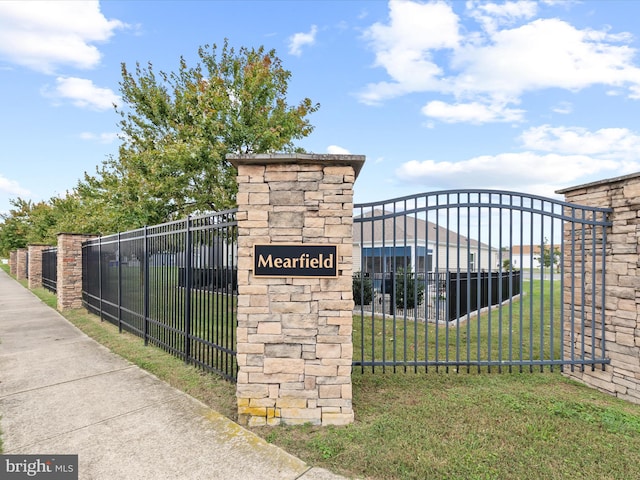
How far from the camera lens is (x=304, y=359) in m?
3.48

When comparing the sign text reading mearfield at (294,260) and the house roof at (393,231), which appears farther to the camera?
the house roof at (393,231)

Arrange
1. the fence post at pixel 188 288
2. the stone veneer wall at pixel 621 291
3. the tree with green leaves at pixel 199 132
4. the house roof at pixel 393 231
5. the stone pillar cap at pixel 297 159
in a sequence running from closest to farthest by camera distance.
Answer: the stone pillar cap at pixel 297 159 → the stone veneer wall at pixel 621 291 → the house roof at pixel 393 231 → the fence post at pixel 188 288 → the tree with green leaves at pixel 199 132

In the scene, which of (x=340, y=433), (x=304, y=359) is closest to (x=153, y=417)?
(x=304, y=359)

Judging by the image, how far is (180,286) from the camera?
5.37 metres

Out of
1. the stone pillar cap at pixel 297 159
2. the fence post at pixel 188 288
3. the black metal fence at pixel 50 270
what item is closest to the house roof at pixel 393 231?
the stone pillar cap at pixel 297 159

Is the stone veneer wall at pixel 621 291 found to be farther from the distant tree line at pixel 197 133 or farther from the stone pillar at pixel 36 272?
the stone pillar at pixel 36 272

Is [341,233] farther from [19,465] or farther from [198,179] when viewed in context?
[198,179]

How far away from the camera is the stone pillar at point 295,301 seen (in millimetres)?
3463

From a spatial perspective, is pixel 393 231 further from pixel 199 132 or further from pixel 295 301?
pixel 199 132

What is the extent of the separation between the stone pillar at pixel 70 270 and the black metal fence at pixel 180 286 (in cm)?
308

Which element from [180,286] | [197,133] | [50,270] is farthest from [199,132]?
[50,270]

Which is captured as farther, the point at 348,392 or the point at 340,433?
the point at 348,392

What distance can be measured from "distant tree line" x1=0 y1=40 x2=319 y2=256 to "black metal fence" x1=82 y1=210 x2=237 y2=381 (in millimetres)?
1779

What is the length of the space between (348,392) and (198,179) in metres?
7.79
